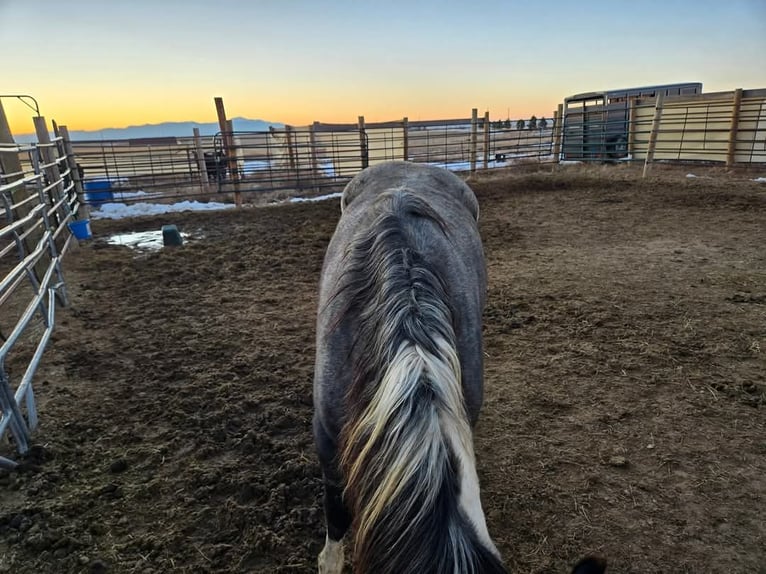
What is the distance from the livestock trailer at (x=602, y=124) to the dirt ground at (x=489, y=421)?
8.91 metres

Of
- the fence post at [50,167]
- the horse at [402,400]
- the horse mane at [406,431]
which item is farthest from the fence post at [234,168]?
the horse mane at [406,431]

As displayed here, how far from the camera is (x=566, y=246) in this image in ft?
19.6

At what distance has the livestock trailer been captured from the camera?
13.1 metres

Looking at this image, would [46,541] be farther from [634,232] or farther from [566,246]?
[634,232]

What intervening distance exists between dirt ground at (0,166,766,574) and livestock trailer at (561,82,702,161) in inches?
351

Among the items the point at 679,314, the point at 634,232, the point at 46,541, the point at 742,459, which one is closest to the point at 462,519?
the point at 46,541

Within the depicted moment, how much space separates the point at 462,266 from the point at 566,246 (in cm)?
471

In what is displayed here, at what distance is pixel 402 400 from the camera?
0.95 m

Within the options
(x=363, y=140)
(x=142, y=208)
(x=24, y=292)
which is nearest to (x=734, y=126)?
(x=363, y=140)

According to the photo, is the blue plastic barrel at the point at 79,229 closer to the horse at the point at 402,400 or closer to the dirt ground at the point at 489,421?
the dirt ground at the point at 489,421

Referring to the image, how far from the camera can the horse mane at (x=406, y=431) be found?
2.68ft

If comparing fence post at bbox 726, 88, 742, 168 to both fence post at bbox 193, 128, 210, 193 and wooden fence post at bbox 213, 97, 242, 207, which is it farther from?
fence post at bbox 193, 128, 210, 193

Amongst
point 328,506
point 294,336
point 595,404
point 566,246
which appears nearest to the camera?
point 328,506

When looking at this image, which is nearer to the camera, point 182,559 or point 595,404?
point 182,559
